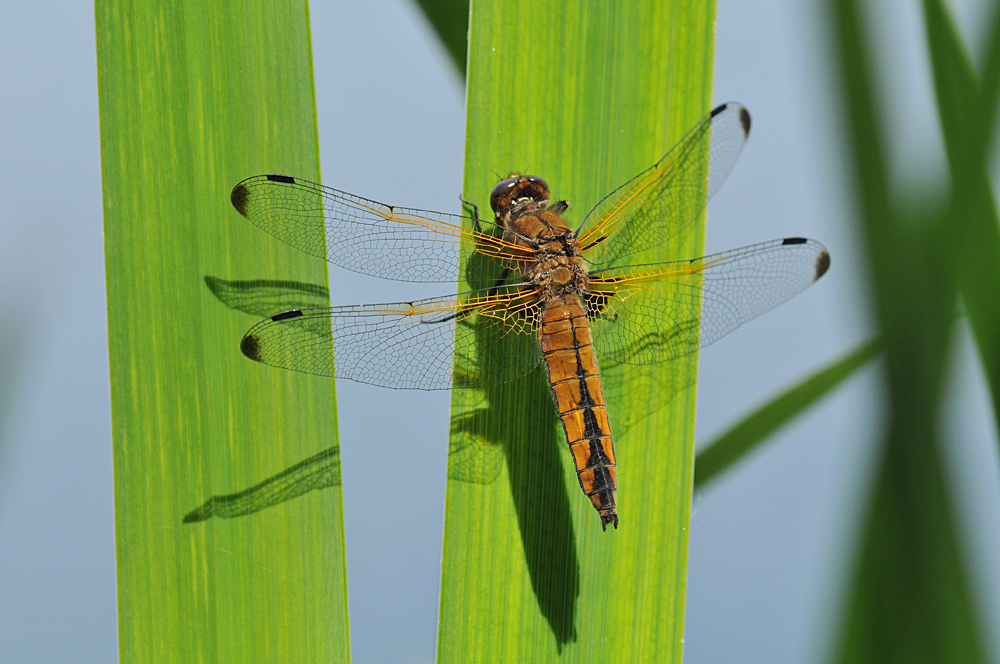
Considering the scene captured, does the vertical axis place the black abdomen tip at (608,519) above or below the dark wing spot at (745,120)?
below

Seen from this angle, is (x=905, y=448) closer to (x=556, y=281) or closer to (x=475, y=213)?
(x=556, y=281)

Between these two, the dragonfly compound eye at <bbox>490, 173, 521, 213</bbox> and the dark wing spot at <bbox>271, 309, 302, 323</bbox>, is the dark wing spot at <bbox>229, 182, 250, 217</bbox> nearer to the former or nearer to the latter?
the dark wing spot at <bbox>271, 309, 302, 323</bbox>

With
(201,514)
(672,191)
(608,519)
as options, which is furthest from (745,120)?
(201,514)

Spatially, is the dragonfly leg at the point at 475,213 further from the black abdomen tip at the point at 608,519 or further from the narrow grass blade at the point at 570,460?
the black abdomen tip at the point at 608,519

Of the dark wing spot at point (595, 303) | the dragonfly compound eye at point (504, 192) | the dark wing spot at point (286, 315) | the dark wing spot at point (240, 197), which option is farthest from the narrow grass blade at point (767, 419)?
the dark wing spot at point (240, 197)

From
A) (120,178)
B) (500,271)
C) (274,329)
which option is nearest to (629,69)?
(500,271)

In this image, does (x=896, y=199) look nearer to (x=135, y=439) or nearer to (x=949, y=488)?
(x=949, y=488)

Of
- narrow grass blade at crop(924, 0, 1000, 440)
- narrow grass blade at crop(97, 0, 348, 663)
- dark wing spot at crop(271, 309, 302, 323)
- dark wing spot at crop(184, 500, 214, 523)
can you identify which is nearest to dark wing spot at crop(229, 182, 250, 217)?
narrow grass blade at crop(97, 0, 348, 663)
